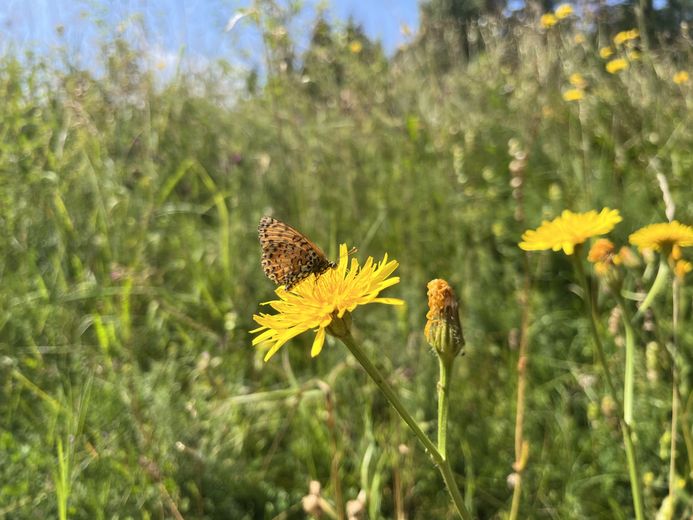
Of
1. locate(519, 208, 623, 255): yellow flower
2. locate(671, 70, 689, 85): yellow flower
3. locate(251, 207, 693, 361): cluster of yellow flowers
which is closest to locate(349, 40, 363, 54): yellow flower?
locate(671, 70, 689, 85): yellow flower

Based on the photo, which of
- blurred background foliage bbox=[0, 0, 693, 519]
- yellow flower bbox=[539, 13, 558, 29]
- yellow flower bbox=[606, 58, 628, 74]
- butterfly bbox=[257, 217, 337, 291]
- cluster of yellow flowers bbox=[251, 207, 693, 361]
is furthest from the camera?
yellow flower bbox=[606, 58, 628, 74]

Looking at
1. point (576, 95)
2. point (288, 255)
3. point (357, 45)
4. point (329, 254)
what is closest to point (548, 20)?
point (576, 95)

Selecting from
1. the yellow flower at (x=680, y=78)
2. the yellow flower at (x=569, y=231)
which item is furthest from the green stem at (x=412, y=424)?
the yellow flower at (x=680, y=78)

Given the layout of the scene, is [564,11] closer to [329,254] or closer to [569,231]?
[329,254]

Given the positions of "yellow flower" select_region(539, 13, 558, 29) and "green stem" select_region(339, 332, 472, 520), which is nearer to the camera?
"green stem" select_region(339, 332, 472, 520)

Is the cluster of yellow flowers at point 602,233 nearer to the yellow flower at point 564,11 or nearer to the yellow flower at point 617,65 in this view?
the yellow flower at point 564,11

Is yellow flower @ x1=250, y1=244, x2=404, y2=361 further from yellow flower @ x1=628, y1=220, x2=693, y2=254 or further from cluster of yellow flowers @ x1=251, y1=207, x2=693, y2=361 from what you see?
yellow flower @ x1=628, y1=220, x2=693, y2=254
